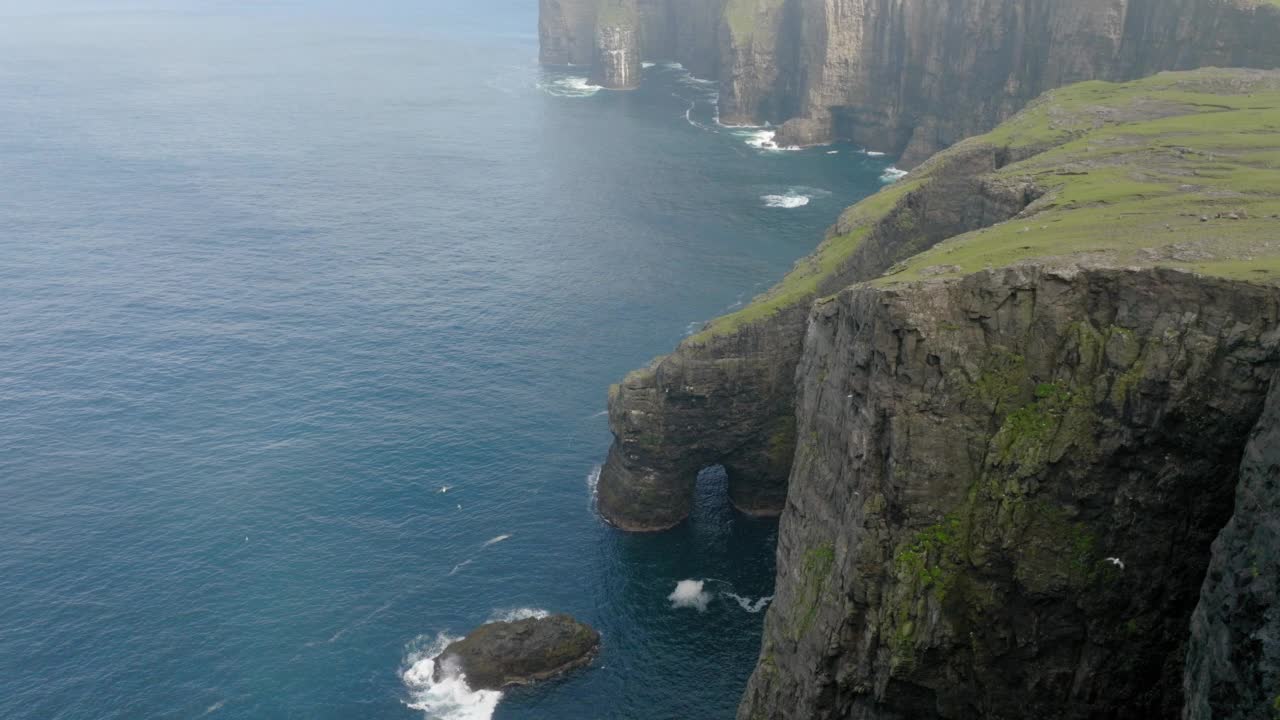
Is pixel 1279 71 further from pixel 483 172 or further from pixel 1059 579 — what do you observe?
pixel 483 172

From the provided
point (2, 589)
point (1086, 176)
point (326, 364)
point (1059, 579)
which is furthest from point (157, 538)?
point (1086, 176)

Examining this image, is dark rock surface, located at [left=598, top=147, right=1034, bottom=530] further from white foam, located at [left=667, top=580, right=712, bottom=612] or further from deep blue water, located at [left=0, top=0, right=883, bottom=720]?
white foam, located at [left=667, top=580, right=712, bottom=612]

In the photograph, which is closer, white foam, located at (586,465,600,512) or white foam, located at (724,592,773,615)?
white foam, located at (724,592,773,615)

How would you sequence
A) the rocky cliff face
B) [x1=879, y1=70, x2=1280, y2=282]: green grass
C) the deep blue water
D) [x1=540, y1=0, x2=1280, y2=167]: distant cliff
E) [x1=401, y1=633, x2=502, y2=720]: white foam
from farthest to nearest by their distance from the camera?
1. the rocky cliff face
2. [x1=540, y1=0, x2=1280, y2=167]: distant cliff
3. the deep blue water
4. [x1=401, y1=633, x2=502, y2=720]: white foam
5. [x1=879, y1=70, x2=1280, y2=282]: green grass

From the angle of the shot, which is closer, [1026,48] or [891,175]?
[1026,48]

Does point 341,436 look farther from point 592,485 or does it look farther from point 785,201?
point 785,201

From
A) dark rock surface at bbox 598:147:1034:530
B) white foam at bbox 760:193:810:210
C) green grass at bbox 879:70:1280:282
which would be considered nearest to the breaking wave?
white foam at bbox 760:193:810:210

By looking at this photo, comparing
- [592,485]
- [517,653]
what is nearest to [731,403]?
[592,485]

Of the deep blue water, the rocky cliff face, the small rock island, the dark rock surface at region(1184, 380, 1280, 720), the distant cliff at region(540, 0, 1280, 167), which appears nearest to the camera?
the dark rock surface at region(1184, 380, 1280, 720)
